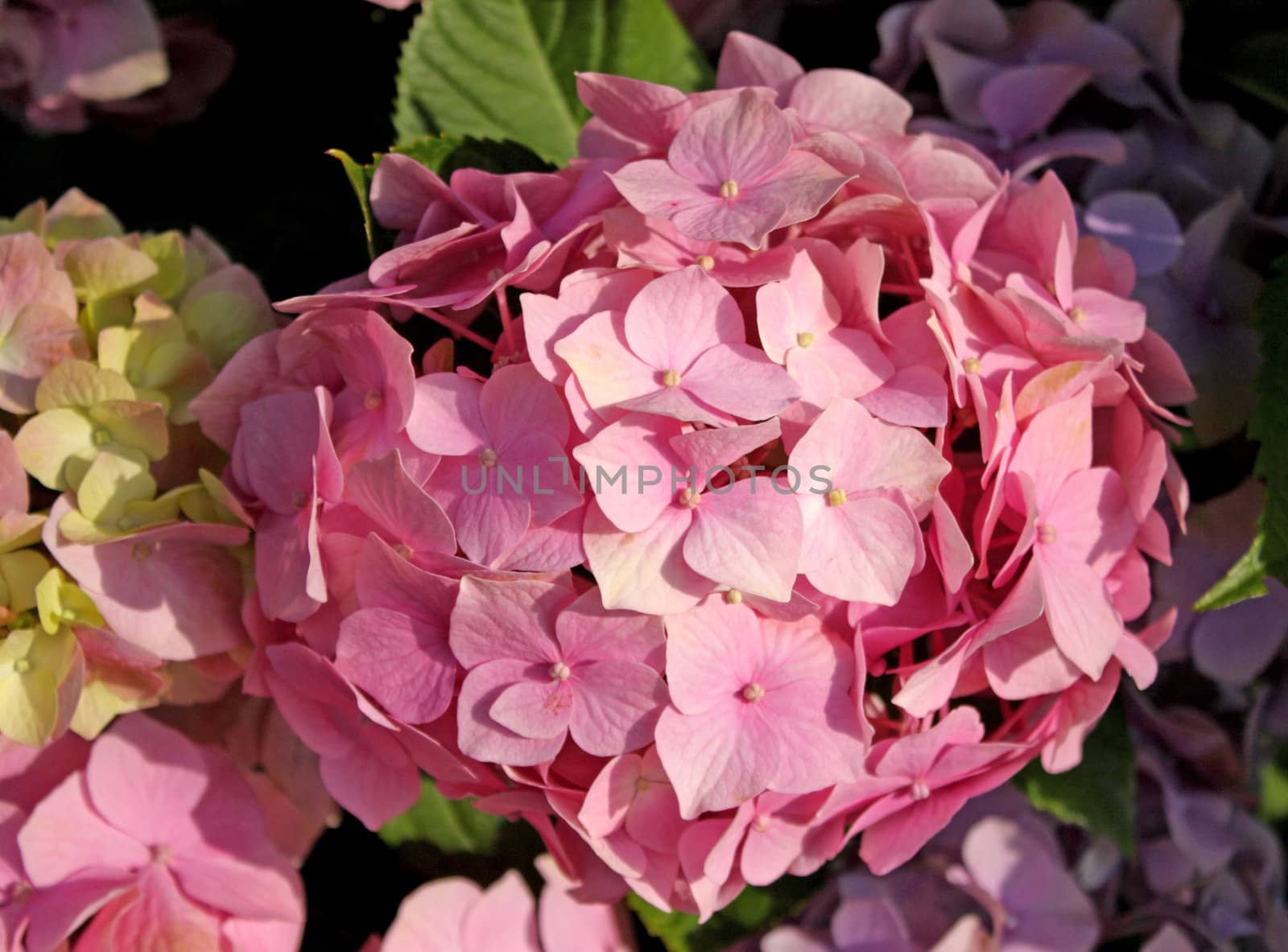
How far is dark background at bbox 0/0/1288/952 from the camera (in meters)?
0.78

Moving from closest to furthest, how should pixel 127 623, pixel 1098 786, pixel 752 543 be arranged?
pixel 752 543, pixel 127 623, pixel 1098 786

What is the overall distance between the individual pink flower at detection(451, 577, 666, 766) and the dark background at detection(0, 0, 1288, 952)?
1.04 feet

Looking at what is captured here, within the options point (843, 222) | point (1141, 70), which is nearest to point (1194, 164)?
point (1141, 70)

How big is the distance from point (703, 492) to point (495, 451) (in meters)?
0.09

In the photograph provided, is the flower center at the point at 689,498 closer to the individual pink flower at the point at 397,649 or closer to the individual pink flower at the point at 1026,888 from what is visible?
the individual pink flower at the point at 397,649

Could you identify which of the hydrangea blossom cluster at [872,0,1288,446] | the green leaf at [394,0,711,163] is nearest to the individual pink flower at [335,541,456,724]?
the green leaf at [394,0,711,163]

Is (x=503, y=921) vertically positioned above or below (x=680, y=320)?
below

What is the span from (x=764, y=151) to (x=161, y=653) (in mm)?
370

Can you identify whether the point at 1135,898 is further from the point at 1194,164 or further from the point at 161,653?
the point at 161,653

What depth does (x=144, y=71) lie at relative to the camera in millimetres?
775

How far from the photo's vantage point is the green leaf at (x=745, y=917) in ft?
2.33

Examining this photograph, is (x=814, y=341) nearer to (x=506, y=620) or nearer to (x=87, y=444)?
(x=506, y=620)

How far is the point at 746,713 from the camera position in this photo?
1.64ft

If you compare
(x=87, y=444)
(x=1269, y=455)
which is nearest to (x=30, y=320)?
(x=87, y=444)
